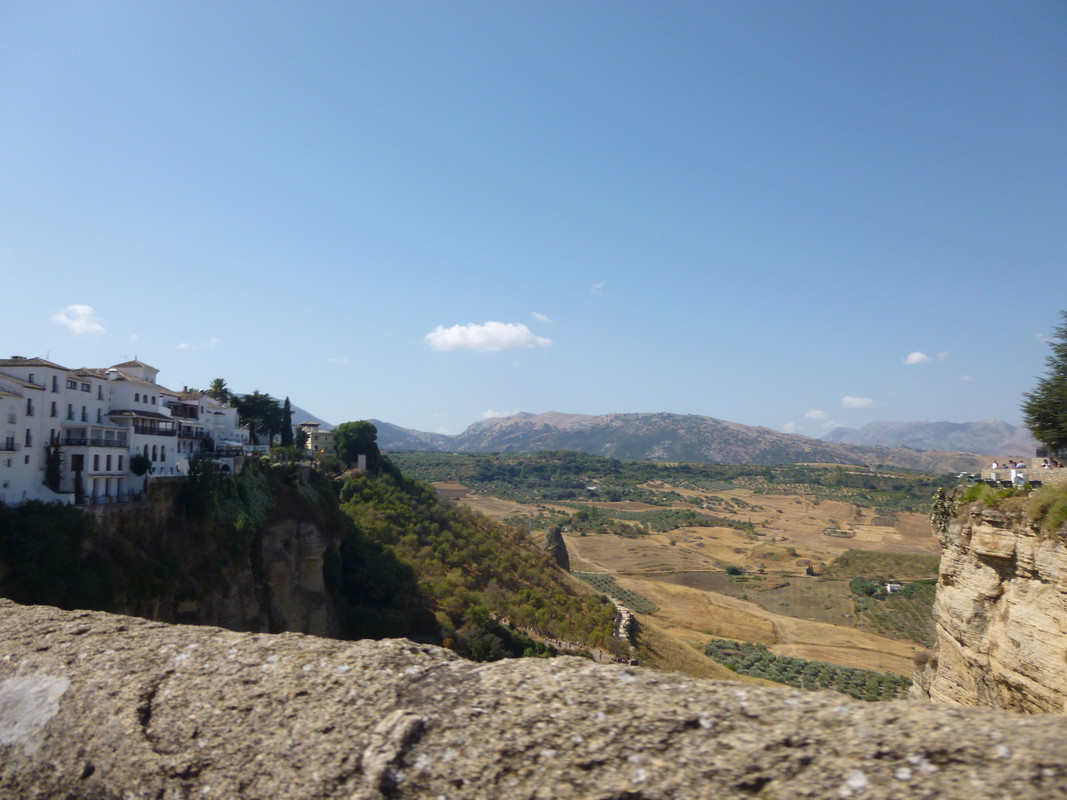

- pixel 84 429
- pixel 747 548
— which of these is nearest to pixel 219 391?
pixel 84 429

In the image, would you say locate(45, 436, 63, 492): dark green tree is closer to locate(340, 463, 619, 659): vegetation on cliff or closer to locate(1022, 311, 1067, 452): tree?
locate(340, 463, 619, 659): vegetation on cliff

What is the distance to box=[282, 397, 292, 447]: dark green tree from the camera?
152ft

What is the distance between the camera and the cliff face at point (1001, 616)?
1130cm

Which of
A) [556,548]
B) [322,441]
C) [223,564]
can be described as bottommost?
[556,548]

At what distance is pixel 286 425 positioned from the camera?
46.8 meters

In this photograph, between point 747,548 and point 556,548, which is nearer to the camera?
point 556,548

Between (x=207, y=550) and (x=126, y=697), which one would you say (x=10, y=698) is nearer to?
(x=126, y=697)

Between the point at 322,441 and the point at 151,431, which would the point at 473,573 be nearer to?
the point at 151,431

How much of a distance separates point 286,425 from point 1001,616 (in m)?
45.0

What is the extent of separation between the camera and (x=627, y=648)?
113ft

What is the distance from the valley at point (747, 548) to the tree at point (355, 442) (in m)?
18.0

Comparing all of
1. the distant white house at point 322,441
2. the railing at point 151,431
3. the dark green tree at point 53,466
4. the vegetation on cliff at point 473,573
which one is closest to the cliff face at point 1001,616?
the vegetation on cliff at point 473,573

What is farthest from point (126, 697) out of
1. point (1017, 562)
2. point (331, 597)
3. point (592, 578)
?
point (592, 578)

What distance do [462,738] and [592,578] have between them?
202 ft
